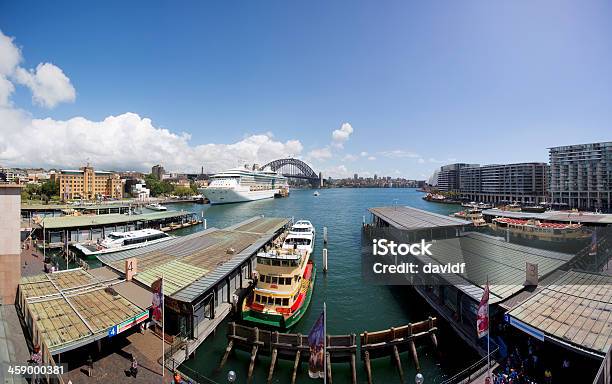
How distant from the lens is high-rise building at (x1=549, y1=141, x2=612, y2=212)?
89.8m

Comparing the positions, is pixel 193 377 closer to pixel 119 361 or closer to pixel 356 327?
pixel 119 361

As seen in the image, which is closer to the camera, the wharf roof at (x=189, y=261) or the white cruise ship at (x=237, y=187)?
the wharf roof at (x=189, y=261)

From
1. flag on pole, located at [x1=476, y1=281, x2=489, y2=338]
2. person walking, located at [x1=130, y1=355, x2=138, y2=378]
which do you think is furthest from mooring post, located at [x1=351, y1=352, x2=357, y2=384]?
person walking, located at [x1=130, y1=355, x2=138, y2=378]

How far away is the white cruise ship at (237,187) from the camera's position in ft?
372

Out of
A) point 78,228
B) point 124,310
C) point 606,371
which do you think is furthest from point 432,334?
point 78,228

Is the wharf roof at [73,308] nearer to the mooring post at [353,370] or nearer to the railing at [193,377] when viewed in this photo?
the railing at [193,377]

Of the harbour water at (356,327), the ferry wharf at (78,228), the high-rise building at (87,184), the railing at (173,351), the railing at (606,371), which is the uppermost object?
the high-rise building at (87,184)

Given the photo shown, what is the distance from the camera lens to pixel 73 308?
43.2 ft

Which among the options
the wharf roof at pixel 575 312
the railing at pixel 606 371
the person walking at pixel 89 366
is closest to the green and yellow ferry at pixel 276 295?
the person walking at pixel 89 366

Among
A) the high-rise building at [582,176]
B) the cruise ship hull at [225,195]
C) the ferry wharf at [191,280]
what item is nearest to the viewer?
the ferry wharf at [191,280]

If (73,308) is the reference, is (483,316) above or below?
below

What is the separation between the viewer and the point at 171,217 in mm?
59875

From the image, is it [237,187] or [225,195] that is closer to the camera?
[225,195]

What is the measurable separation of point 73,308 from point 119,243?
26818mm
